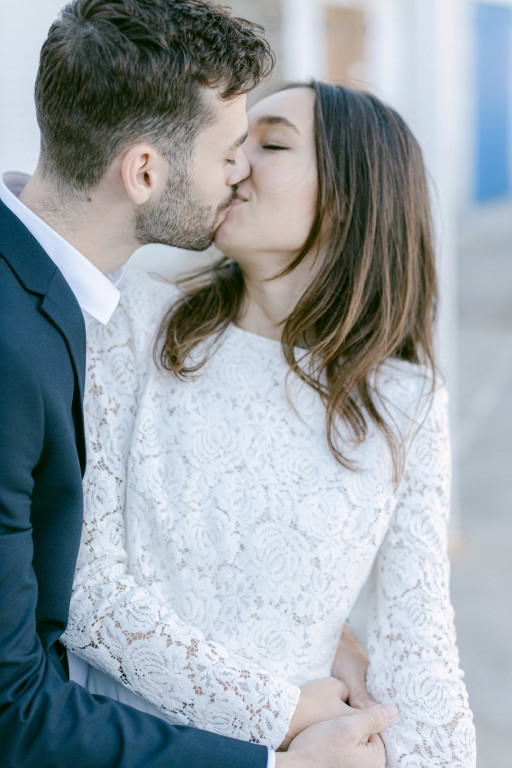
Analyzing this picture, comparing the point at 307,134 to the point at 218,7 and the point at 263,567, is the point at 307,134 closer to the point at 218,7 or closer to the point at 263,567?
the point at 218,7

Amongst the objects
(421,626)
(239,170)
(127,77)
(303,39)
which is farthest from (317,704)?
(303,39)

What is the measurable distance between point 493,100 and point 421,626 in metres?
13.2

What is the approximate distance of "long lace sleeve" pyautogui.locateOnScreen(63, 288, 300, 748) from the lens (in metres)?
1.47

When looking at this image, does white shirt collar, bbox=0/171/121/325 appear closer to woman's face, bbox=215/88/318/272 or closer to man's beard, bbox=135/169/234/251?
man's beard, bbox=135/169/234/251

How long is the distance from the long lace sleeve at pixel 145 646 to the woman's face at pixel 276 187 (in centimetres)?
51

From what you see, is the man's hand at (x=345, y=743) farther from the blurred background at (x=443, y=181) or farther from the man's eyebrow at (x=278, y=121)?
the blurred background at (x=443, y=181)

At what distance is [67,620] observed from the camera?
1.44 meters

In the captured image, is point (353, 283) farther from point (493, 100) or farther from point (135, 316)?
point (493, 100)

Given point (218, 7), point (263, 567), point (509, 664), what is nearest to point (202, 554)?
point (263, 567)

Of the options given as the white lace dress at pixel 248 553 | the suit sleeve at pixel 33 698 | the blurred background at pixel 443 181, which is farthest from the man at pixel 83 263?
the blurred background at pixel 443 181

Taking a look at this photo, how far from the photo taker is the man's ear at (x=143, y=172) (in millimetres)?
1449

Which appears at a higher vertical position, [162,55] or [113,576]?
[162,55]

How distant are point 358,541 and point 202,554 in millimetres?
313

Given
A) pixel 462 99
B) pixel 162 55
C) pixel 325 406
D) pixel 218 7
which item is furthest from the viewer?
pixel 462 99
